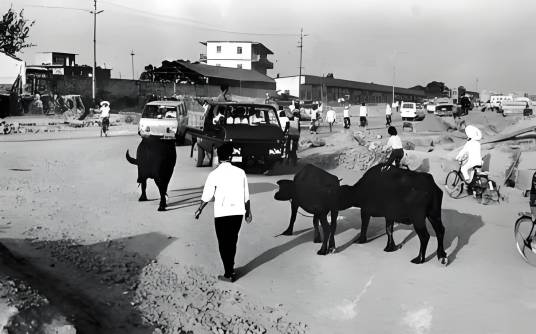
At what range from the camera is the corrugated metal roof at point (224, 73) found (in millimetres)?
57219

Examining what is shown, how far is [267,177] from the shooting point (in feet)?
52.9

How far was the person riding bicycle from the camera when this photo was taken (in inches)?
501

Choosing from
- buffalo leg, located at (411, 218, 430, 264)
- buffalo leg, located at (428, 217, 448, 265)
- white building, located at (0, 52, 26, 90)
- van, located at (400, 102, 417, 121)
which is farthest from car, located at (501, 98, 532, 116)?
buffalo leg, located at (411, 218, 430, 264)

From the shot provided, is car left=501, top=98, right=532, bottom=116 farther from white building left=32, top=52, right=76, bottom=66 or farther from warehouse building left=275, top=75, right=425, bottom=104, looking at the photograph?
white building left=32, top=52, right=76, bottom=66

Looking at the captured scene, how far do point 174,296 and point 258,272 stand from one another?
1.50 m

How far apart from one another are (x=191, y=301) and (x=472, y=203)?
351 inches

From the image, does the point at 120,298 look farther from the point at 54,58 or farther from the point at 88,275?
the point at 54,58

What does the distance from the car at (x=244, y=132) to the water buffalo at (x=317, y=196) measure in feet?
18.7

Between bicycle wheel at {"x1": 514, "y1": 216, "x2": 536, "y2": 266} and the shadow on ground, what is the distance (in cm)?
519

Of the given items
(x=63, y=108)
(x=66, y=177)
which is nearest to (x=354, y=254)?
(x=66, y=177)

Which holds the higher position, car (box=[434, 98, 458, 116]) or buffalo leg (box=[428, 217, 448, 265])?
car (box=[434, 98, 458, 116])

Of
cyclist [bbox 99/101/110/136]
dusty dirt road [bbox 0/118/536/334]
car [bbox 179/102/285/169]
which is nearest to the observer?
dusty dirt road [bbox 0/118/536/334]

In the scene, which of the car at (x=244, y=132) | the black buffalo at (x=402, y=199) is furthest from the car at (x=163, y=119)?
the black buffalo at (x=402, y=199)

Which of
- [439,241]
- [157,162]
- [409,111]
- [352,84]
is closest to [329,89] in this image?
[352,84]
